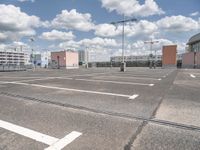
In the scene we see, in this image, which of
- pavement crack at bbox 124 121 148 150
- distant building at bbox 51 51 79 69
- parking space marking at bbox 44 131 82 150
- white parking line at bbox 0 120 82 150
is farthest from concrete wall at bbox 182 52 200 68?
white parking line at bbox 0 120 82 150

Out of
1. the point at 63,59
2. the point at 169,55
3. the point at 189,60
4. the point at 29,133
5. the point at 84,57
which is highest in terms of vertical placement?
the point at 84,57

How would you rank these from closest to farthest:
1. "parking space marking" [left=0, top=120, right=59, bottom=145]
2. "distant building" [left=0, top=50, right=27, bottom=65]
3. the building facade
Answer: "parking space marking" [left=0, top=120, right=59, bottom=145] → the building facade → "distant building" [left=0, top=50, right=27, bottom=65]

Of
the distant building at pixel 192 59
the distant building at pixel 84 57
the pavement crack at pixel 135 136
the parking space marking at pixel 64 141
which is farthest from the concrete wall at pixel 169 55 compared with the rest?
the parking space marking at pixel 64 141

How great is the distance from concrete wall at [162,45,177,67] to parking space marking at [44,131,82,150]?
5370 cm

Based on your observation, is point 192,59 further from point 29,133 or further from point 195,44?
point 29,133

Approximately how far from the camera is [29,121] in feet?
12.8

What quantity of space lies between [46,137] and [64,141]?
38 centimetres

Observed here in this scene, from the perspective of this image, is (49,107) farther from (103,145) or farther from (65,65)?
(65,65)

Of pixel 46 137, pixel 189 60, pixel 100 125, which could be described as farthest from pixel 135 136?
pixel 189 60

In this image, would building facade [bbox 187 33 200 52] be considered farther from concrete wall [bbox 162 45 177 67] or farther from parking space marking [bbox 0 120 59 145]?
parking space marking [bbox 0 120 59 145]

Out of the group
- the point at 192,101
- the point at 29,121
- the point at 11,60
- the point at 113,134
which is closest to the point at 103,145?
the point at 113,134

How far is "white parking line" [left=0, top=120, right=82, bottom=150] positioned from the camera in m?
2.84

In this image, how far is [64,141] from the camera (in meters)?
2.95

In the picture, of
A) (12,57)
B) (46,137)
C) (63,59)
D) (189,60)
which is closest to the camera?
(46,137)
